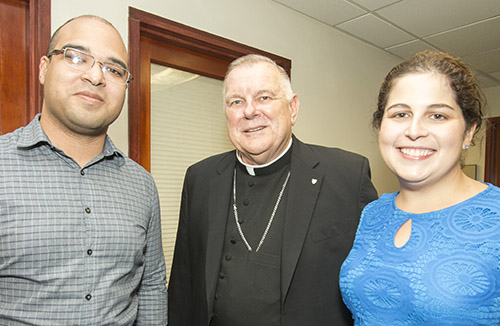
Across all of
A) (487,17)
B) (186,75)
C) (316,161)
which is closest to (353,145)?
(487,17)

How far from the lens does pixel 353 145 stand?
397 cm

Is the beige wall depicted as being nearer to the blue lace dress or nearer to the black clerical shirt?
the black clerical shirt

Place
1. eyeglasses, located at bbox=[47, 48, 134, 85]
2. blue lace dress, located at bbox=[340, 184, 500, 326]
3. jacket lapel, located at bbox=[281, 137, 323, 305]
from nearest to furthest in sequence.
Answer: blue lace dress, located at bbox=[340, 184, 500, 326] < eyeglasses, located at bbox=[47, 48, 134, 85] < jacket lapel, located at bbox=[281, 137, 323, 305]

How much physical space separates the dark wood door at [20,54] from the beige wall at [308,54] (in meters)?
0.09

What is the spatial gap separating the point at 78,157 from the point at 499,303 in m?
1.45

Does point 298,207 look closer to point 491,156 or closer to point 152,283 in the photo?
point 152,283

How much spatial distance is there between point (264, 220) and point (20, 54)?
1.51 metres

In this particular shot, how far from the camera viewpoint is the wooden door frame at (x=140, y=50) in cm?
221

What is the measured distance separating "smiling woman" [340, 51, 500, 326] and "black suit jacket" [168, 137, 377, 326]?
22 cm

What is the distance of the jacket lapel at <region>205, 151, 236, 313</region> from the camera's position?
161cm

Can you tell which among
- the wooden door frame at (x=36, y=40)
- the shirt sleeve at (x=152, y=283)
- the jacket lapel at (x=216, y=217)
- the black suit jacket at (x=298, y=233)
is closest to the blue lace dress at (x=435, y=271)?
the black suit jacket at (x=298, y=233)

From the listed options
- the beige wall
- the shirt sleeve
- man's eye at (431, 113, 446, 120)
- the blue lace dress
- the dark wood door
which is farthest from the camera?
the beige wall

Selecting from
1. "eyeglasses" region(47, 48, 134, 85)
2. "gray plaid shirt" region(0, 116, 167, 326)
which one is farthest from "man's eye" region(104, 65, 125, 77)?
"gray plaid shirt" region(0, 116, 167, 326)

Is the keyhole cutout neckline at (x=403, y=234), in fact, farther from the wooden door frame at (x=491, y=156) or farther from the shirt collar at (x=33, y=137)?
the wooden door frame at (x=491, y=156)
